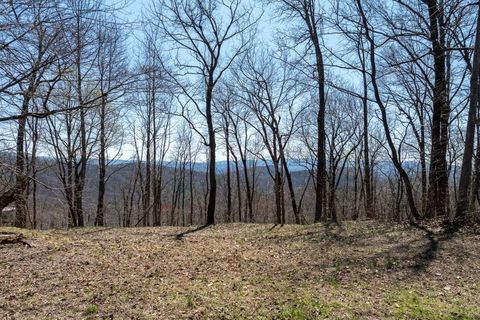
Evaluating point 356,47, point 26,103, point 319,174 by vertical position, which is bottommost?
point 319,174

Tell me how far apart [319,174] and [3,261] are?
10060mm

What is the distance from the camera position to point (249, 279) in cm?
562

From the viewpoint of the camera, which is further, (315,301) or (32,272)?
(32,272)

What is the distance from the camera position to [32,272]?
5941mm

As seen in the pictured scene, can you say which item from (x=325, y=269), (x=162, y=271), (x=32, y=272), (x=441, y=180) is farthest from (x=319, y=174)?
(x=32, y=272)

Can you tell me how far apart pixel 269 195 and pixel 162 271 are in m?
42.8

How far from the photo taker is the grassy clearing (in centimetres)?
434

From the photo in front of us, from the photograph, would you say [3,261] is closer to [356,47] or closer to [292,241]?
[292,241]

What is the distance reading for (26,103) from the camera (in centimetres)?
612

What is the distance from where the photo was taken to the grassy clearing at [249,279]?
434 centimetres

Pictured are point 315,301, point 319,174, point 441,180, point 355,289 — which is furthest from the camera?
point 319,174

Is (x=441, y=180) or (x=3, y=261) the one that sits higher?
(x=441, y=180)

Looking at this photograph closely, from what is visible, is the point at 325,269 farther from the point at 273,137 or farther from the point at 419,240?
the point at 273,137

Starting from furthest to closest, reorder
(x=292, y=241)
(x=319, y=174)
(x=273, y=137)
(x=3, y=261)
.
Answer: (x=273, y=137) → (x=319, y=174) → (x=292, y=241) → (x=3, y=261)
